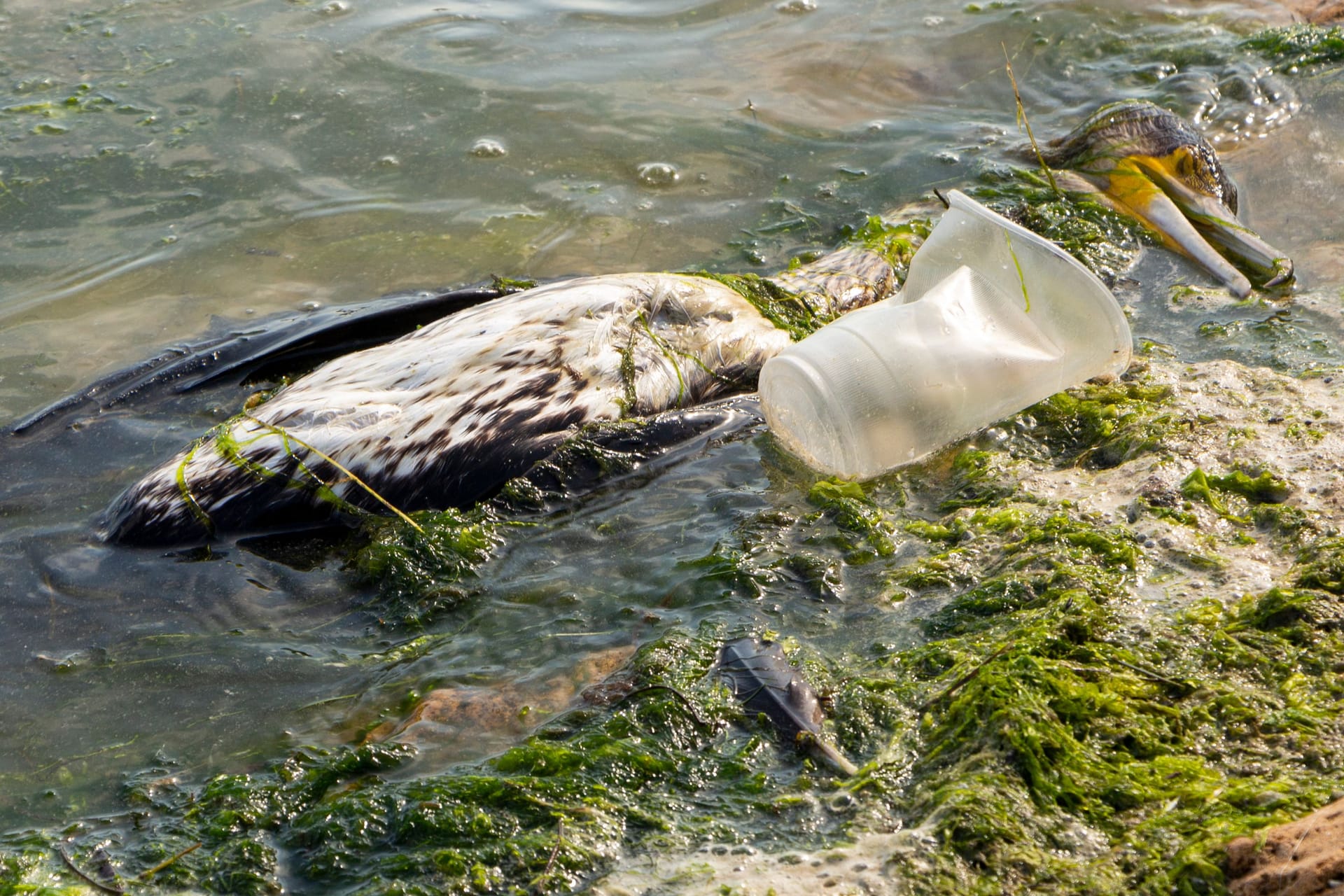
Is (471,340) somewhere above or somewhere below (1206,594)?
above

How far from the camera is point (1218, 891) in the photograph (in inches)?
77.2

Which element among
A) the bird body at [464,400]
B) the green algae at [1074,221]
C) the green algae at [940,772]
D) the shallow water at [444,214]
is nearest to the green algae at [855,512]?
the shallow water at [444,214]

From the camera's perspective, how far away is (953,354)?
369 centimetres

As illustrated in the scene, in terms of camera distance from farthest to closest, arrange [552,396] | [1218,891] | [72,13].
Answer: [72,13] → [552,396] → [1218,891]

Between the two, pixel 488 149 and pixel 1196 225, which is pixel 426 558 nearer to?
pixel 488 149

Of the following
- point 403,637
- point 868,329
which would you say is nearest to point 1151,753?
point 868,329

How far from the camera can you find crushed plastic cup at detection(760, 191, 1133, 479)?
3625mm

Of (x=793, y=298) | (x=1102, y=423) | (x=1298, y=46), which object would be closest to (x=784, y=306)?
(x=793, y=298)

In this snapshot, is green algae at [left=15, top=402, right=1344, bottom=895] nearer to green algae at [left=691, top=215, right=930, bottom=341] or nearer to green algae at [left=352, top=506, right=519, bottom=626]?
green algae at [left=352, top=506, right=519, bottom=626]

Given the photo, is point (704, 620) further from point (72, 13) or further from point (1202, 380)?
point (72, 13)

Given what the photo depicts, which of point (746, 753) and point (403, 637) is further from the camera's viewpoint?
point (403, 637)

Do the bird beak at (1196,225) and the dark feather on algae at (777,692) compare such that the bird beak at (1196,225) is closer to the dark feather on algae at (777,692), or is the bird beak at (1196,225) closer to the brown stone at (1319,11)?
the brown stone at (1319,11)

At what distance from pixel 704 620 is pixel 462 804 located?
2.92ft

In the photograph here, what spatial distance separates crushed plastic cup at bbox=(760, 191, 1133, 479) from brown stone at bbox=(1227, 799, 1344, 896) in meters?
1.87
